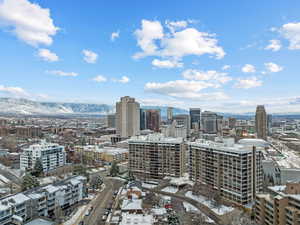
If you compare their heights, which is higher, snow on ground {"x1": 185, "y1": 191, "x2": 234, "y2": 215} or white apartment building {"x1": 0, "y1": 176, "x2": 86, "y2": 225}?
white apartment building {"x1": 0, "y1": 176, "x2": 86, "y2": 225}

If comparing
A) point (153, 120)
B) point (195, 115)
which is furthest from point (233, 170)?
point (195, 115)

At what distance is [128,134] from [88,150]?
2238 centimetres

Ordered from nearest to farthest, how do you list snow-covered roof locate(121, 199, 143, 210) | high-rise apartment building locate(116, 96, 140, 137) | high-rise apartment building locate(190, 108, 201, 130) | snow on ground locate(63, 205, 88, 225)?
snow on ground locate(63, 205, 88, 225), snow-covered roof locate(121, 199, 143, 210), high-rise apartment building locate(116, 96, 140, 137), high-rise apartment building locate(190, 108, 201, 130)

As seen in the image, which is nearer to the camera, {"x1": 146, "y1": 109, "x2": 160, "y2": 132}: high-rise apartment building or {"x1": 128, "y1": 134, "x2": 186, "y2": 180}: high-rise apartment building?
{"x1": 128, "y1": 134, "x2": 186, "y2": 180}: high-rise apartment building

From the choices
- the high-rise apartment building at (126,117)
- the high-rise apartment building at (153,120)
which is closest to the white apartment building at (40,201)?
the high-rise apartment building at (126,117)

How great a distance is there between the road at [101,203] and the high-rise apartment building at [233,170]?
836 cm

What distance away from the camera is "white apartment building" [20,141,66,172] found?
1057 inches

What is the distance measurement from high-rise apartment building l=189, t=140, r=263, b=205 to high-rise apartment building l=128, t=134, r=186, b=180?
3763mm

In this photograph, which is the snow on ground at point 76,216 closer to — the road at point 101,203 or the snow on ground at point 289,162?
the road at point 101,203

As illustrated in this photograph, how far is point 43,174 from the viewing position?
2492 cm

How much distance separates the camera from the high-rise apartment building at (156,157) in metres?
24.2

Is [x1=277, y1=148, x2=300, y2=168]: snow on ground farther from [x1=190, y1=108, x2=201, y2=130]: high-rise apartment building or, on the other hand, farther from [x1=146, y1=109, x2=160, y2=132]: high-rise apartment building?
[x1=190, y1=108, x2=201, y2=130]: high-rise apartment building

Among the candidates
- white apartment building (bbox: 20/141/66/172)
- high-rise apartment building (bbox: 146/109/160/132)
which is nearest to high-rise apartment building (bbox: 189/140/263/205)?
white apartment building (bbox: 20/141/66/172)

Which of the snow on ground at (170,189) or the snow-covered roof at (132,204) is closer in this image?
the snow-covered roof at (132,204)
